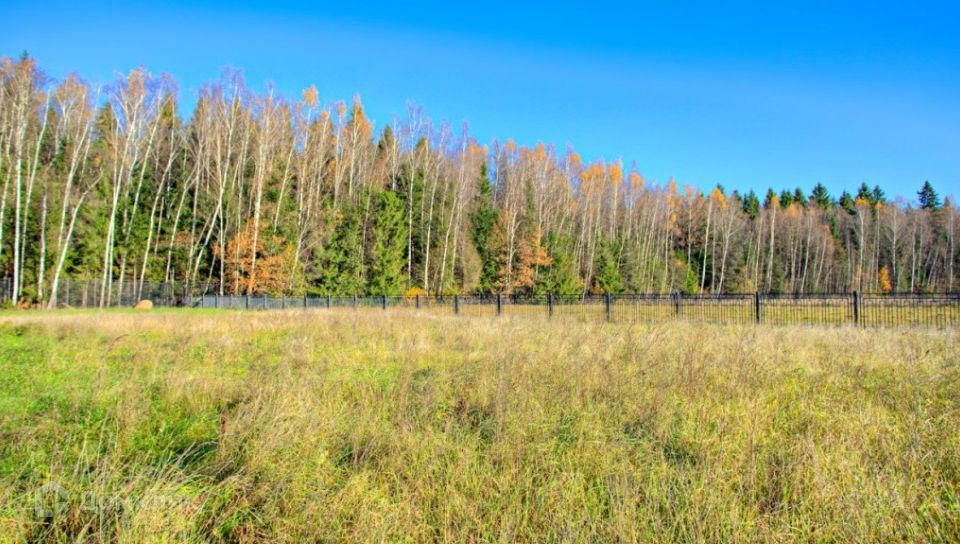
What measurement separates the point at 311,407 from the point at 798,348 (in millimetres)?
7408

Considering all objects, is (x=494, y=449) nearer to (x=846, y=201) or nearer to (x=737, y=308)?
(x=737, y=308)

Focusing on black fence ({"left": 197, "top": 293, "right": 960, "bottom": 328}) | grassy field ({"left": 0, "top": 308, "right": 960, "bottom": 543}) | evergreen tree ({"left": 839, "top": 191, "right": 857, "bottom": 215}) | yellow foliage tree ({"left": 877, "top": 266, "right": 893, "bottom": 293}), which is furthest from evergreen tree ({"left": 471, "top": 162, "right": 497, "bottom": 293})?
evergreen tree ({"left": 839, "top": 191, "right": 857, "bottom": 215})

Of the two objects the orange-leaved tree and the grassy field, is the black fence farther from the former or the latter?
the orange-leaved tree

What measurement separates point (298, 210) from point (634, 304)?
26.0 meters

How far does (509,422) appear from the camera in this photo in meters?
4.27

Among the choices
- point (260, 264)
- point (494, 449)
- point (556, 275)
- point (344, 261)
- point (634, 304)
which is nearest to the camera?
point (494, 449)

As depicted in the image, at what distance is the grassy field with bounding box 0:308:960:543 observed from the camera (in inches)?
107

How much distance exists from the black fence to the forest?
49.8ft

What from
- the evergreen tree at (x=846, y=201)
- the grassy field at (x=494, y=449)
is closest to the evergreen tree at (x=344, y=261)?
the grassy field at (x=494, y=449)

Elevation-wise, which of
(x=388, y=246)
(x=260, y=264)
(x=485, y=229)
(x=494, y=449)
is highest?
(x=485, y=229)

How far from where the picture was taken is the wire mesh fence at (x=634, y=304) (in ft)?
46.1

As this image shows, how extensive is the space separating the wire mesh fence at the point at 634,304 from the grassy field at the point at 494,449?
7.68 metres

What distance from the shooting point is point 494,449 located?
3.73 m

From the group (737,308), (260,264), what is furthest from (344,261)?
(737,308)
